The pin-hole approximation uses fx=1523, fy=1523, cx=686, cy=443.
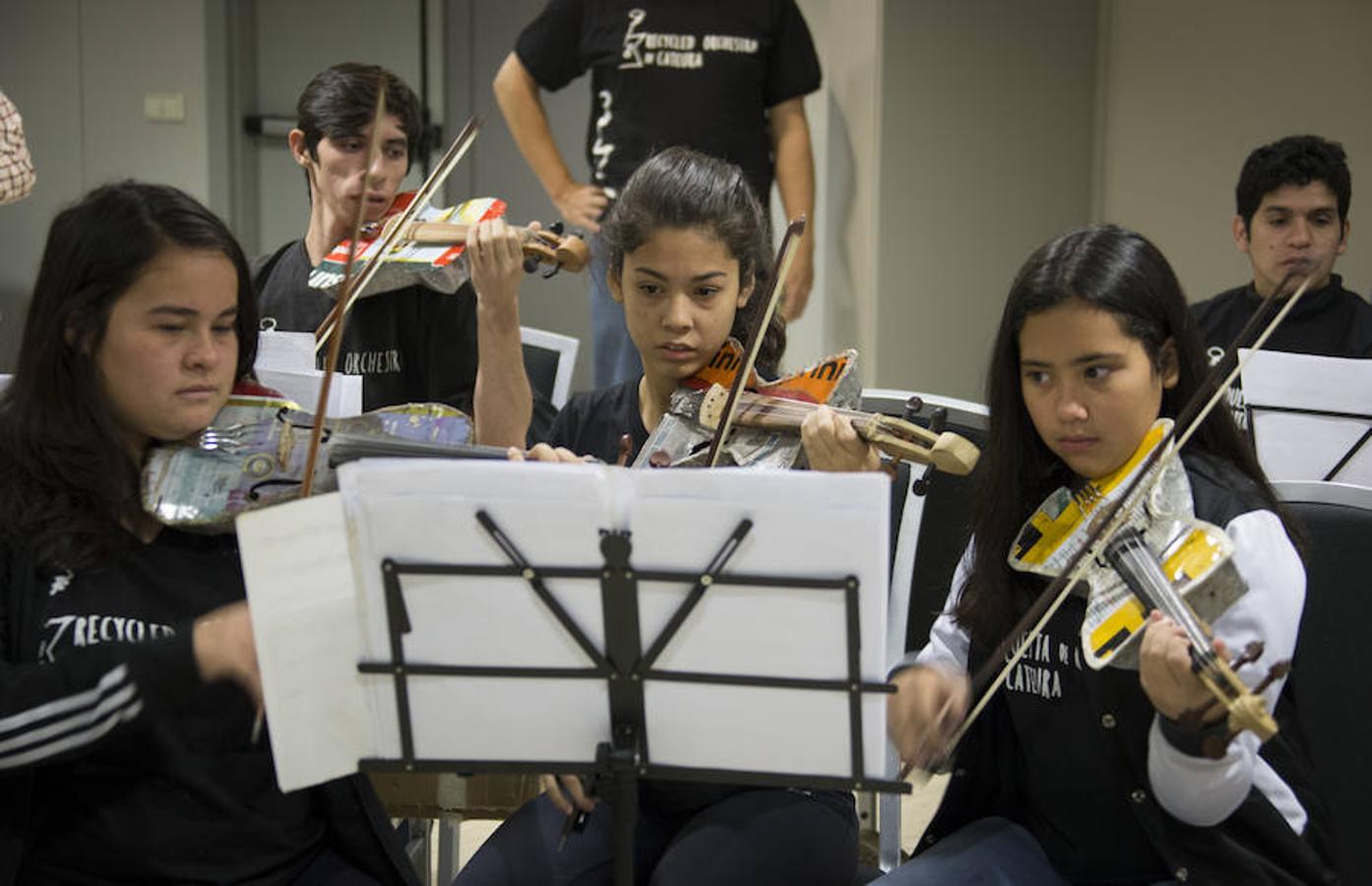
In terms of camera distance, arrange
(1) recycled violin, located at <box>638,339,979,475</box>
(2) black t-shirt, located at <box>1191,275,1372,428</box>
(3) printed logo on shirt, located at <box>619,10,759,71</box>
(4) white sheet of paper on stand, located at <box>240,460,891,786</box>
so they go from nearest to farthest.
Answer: (4) white sheet of paper on stand, located at <box>240,460,891,786</box>
(1) recycled violin, located at <box>638,339,979,475</box>
(2) black t-shirt, located at <box>1191,275,1372,428</box>
(3) printed logo on shirt, located at <box>619,10,759,71</box>

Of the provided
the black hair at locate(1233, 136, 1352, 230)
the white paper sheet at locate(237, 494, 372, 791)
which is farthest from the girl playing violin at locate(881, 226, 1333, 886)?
the black hair at locate(1233, 136, 1352, 230)

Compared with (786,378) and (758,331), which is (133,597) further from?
(786,378)

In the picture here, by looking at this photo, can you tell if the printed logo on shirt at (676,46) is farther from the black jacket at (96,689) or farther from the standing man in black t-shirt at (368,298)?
the black jacket at (96,689)

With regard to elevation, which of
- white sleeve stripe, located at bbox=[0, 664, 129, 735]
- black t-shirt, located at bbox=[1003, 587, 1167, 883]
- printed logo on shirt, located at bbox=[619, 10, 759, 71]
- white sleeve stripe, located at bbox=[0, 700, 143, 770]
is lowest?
black t-shirt, located at bbox=[1003, 587, 1167, 883]

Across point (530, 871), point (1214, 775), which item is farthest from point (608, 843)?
point (1214, 775)

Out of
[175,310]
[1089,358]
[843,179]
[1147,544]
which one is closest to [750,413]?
[1089,358]

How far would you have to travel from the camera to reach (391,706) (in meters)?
1.26

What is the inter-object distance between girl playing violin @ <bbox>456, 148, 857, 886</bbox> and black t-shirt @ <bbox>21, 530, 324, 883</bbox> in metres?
0.24

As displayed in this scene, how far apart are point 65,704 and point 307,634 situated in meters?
0.23

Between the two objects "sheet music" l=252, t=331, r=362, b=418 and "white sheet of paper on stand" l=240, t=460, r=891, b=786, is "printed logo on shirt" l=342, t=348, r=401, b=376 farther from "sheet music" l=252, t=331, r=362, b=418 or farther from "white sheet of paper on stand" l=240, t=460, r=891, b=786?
"white sheet of paper on stand" l=240, t=460, r=891, b=786

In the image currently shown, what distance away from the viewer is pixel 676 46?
A: 3.11 metres

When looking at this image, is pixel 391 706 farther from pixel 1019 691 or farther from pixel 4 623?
pixel 1019 691

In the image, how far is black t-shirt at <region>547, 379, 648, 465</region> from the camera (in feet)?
6.12

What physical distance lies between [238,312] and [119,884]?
57 centimetres
